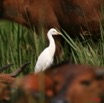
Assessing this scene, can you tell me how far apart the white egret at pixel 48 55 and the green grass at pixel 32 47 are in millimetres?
110

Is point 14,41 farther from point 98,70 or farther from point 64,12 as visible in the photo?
point 98,70

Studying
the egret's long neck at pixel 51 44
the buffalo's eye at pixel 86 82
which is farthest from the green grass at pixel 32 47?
the buffalo's eye at pixel 86 82

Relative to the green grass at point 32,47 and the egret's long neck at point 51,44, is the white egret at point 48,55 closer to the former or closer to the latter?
the egret's long neck at point 51,44

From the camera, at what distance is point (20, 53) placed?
6887 mm

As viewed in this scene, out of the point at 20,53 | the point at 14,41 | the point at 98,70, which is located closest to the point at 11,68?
the point at 20,53

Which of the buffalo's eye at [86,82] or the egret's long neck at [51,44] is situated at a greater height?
the buffalo's eye at [86,82]

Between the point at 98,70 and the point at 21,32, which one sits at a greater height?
the point at 98,70

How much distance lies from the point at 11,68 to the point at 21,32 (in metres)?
1.10

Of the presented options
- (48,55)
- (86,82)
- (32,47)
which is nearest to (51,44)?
(48,55)

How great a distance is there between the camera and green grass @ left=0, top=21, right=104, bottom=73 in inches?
240

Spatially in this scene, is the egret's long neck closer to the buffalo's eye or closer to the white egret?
the white egret

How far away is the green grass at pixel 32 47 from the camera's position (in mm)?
6102

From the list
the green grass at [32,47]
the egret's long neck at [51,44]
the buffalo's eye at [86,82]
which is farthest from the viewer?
the egret's long neck at [51,44]

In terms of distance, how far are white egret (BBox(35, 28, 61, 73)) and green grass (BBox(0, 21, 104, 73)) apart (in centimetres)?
11
